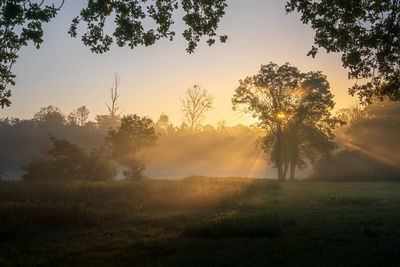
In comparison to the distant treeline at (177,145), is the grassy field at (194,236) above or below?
below

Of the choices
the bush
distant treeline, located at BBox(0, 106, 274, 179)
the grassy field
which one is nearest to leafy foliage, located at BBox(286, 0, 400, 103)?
the grassy field

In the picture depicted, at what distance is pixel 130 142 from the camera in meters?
38.3

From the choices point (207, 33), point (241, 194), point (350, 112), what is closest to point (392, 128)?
point (350, 112)

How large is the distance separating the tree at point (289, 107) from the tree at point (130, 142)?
50.4 feet

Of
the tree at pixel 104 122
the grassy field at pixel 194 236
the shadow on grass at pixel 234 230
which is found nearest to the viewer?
the grassy field at pixel 194 236

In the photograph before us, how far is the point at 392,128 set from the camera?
50312mm

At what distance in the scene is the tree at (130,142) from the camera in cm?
3806

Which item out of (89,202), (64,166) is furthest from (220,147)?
A: (89,202)

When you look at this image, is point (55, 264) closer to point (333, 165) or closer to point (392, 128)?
point (333, 165)

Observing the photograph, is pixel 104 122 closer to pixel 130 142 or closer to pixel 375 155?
pixel 130 142

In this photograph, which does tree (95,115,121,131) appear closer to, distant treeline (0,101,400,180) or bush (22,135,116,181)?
distant treeline (0,101,400,180)

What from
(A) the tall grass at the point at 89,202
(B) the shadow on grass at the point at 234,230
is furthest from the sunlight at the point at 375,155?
(B) the shadow on grass at the point at 234,230

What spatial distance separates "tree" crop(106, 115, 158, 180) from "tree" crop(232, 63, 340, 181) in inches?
605

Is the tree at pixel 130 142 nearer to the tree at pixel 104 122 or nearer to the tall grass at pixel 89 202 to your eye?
the tall grass at pixel 89 202
